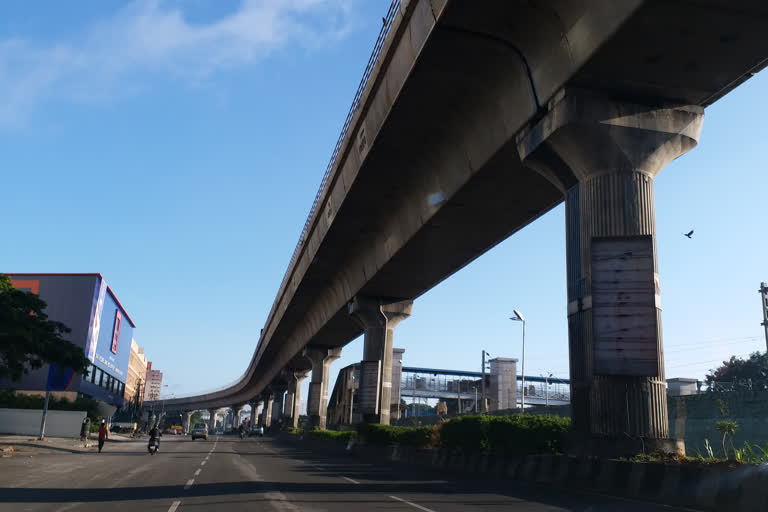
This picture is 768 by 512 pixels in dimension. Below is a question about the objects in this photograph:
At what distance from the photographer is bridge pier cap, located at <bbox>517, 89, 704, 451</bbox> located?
42.3 ft

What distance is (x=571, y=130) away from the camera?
45.9 ft

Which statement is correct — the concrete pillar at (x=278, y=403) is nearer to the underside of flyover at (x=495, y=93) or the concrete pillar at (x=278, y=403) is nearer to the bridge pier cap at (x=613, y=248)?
the underside of flyover at (x=495, y=93)

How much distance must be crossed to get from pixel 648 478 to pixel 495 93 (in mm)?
9237

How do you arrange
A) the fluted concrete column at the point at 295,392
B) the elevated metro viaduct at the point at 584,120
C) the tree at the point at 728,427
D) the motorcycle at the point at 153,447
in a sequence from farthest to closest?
the fluted concrete column at the point at 295,392
the motorcycle at the point at 153,447
the tree at the point at 728,427
the elevated metro viaduct at the point at 584,120

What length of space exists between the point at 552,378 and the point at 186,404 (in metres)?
82.2

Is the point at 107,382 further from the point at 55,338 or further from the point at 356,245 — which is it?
the point at 356,245

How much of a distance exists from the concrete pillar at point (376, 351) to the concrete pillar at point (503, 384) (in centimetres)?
2970

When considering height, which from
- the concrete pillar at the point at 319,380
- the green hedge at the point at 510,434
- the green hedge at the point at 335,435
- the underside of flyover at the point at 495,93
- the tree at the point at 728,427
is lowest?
the green hedge at the point at 335,435

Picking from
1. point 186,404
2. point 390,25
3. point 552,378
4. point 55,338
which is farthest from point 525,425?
point 186,404

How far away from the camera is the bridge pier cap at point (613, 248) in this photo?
1288 cm

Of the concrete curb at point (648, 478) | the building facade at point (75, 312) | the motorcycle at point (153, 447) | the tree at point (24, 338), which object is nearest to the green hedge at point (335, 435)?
the motorcycle at point (153, 447)

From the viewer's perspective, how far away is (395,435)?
3083 cm

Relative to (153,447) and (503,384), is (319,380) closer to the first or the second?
(503,384)

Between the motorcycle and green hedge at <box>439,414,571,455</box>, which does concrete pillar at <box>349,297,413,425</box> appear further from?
green hedge at <box>439,414,571,455</box>
